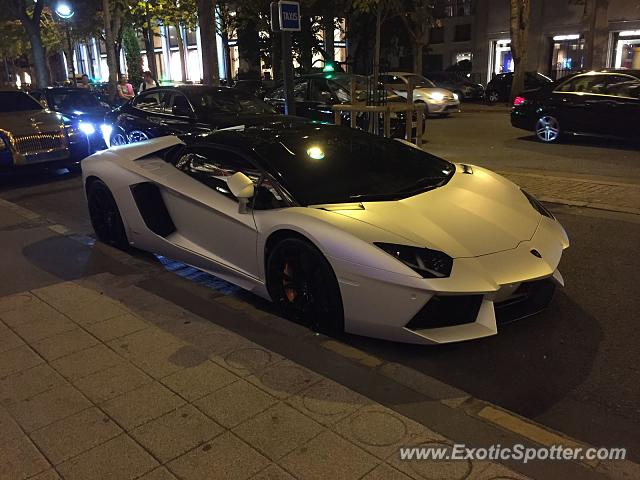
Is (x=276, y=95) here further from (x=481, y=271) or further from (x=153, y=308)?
(x=481, y=271)

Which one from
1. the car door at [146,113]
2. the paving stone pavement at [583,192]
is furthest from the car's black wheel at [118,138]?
the paving stone pavement at [583,192]

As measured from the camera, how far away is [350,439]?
109 inches

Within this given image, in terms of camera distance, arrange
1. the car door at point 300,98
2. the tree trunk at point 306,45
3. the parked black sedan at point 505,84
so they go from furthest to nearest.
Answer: the tree trunk at point 306,45
the parked black sedan at point 505,84
the car door at point 300,98

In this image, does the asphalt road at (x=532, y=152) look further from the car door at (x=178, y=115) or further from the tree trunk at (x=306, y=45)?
the tree trunk at (x=306, y=45)

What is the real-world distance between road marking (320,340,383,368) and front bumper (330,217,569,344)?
0.42 feet

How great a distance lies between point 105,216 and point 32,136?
4942mm

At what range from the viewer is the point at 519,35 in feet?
74.6

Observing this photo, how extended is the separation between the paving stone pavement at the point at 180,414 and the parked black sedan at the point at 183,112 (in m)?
5.89

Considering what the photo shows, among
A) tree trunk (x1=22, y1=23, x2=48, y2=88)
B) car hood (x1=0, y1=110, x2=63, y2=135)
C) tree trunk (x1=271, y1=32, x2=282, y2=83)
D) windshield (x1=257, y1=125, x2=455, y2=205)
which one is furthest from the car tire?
tree trunk (x1=22, y1=23, x2=48, y2=88)

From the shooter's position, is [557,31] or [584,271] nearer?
[584,271]

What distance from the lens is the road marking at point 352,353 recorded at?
362cm

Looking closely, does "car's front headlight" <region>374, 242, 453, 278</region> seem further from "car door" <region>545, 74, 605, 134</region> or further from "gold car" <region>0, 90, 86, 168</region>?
"car door" <region>545, 74, 605, 134</region>

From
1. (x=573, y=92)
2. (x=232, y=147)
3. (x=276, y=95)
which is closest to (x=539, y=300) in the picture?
(x=232, y=147)

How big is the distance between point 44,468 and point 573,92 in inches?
493
